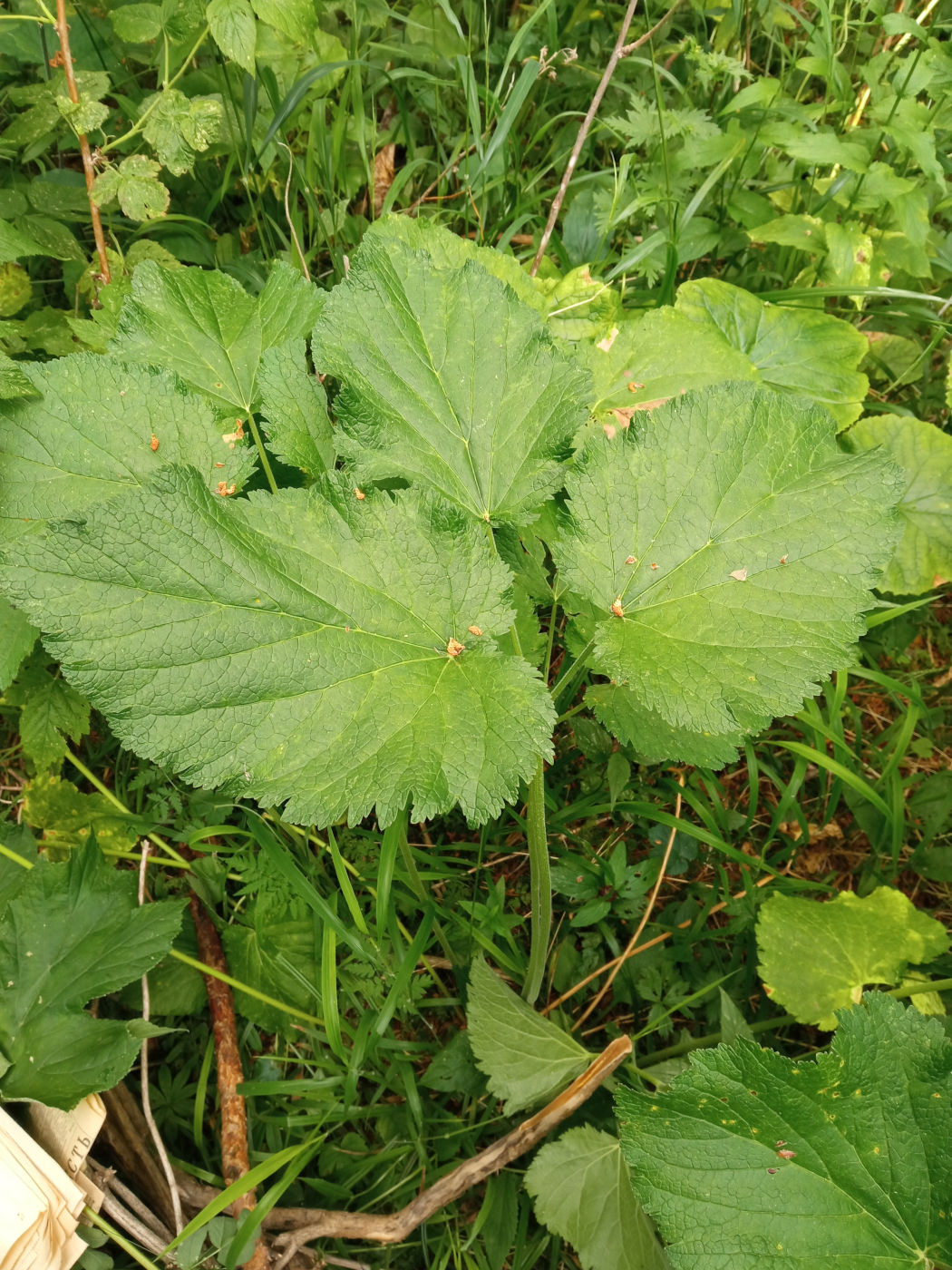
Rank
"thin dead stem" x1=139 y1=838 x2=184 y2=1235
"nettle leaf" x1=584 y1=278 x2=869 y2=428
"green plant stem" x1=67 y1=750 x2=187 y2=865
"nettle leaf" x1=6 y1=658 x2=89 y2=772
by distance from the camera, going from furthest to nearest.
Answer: "nettle leaf" x1=584 y1=278 x2=869 y2=428 < "green plant stem" x1=67 y1=750 x2=187 y2=865 < "nettle leaf" x1=6 y1=658 x2=89 y2=772 < "thin dead stem" x1=139 y1=838 x2=184 y2=1235

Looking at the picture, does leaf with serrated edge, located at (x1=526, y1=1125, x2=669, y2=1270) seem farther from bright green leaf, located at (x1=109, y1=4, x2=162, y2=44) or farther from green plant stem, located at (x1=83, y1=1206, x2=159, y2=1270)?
bright green leaf, located at (x1=109, y1=4, x2=162, y2=44)

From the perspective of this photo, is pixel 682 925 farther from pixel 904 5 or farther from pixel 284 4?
pixel 904 5

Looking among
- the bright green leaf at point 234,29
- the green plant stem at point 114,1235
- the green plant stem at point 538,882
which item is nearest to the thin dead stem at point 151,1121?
the green plant stem at point 114,1235

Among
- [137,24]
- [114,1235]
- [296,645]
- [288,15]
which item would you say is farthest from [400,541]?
[137,24]

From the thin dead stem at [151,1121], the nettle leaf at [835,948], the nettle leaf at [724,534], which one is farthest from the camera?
the nettle leaf at [835,948]

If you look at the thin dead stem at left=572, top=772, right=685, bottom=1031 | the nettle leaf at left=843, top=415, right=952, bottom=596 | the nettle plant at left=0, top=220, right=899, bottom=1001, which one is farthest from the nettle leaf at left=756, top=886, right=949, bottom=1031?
the nettle leaf at left=843, top=415, right=952, bottom=596

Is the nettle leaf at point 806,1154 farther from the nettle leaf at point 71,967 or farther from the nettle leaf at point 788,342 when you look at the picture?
the nettle leaf at point 788,342
